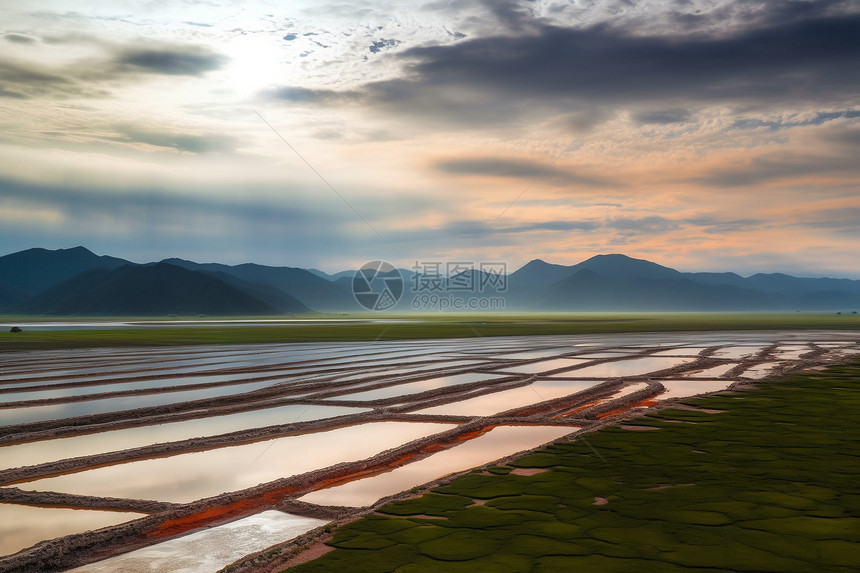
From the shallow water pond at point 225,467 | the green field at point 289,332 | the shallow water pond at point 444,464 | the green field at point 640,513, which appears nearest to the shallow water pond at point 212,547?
the green field at point 640,513

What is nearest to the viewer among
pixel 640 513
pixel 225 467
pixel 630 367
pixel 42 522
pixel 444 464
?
pixel 640 513

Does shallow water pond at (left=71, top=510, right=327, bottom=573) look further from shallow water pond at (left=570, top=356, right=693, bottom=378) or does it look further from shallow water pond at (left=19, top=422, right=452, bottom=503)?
shallow water pond at (left=570, top=356, right=693, bottom=378)

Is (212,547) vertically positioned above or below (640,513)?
below

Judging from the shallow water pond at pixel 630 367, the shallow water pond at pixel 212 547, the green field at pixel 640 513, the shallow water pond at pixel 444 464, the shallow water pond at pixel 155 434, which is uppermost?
the green field at pixel 640 513

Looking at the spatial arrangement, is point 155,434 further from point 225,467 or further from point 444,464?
A: point 444,464

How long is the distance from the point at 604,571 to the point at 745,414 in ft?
43.2

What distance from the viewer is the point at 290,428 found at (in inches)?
698

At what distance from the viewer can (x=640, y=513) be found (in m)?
9.38

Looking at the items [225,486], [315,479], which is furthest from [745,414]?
[225,486]

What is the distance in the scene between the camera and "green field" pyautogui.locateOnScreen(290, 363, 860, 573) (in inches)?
301

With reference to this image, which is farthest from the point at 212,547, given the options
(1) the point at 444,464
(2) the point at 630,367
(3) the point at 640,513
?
(2) the point at 630,367

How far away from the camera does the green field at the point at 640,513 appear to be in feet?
25.1

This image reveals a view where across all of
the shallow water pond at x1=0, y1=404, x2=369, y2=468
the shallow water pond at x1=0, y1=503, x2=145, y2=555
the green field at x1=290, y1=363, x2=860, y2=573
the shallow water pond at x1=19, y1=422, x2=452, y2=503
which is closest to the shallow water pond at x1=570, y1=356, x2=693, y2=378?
the shallow water pond at x1=0, y1=404, x2=369, y2=468

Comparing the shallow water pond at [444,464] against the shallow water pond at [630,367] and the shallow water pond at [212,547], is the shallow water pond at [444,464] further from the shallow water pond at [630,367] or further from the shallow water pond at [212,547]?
the shallow water pond at [630,367]
